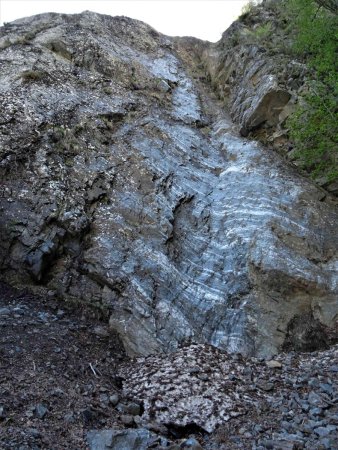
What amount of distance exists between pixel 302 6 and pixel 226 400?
1131cm

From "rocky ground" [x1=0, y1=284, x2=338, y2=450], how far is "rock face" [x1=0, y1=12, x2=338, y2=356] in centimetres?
64

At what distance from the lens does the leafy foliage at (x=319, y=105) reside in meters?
11.7

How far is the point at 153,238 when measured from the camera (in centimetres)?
1049

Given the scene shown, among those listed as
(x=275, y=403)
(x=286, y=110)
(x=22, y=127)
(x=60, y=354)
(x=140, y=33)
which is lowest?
(x=60, y=354)

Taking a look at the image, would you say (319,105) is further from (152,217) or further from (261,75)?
(152,217)

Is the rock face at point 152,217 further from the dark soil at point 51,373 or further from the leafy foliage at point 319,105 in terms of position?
the leafy foliage at point 319,105

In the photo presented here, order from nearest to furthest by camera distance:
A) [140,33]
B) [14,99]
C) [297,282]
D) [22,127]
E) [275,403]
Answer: [275,403]
[297,282]
[22,127]
[14,99]
[140,33]

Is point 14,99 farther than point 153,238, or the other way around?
point 14,99

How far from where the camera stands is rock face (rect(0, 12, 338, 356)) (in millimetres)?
9250

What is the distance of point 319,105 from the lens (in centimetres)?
1205

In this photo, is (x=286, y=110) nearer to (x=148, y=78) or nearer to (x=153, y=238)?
(x=148, y=78)

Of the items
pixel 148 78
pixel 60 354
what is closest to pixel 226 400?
pixel 60 354

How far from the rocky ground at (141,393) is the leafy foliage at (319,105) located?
5814mm

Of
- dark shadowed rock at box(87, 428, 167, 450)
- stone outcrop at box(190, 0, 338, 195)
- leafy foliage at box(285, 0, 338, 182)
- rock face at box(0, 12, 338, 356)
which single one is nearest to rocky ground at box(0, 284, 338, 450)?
dark shadowed rock at box(87, 428, 167, 450)
